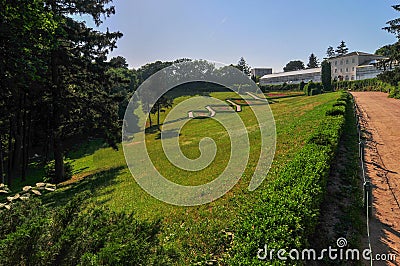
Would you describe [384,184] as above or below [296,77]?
below

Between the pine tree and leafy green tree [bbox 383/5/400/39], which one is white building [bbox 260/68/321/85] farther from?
the pine tree

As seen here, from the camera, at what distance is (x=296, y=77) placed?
75562 mm

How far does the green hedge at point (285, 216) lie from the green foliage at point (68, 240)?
107 cm

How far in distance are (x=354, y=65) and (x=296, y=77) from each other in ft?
47.5

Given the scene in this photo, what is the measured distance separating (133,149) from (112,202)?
11.9 metres

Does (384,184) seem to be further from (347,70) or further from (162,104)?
(347,70)

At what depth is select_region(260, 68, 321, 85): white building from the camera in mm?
71125

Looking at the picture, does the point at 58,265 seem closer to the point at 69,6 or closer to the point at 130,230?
the point at 130,230

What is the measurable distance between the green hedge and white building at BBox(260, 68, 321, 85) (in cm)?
7058

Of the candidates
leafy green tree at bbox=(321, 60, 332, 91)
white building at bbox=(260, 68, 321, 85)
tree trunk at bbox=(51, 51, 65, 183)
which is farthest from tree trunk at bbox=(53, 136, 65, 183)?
white building at bbox=(260, 68, 321, 85)

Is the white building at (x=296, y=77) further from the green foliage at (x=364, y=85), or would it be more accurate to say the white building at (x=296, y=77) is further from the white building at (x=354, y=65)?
the green foliage at (x=364, y=85)

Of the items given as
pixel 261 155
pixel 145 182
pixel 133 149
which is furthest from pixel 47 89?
pixel 261 155

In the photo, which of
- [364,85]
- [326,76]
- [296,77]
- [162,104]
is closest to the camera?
[162,104]

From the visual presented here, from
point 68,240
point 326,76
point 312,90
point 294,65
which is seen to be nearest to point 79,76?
point 68,240
